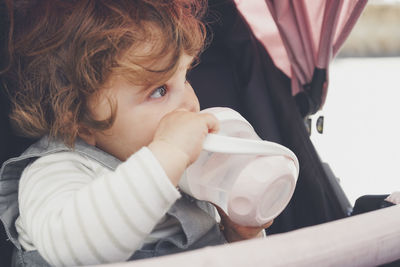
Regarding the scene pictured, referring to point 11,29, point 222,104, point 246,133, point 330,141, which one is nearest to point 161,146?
point 246,133

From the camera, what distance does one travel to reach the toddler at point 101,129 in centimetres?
57

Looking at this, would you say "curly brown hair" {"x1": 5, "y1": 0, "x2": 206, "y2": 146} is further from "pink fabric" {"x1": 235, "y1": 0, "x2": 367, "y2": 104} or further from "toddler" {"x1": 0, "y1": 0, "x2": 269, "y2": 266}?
"pink fabric" {"x1": 235, "y1": 0, "x2": 367, "y2": 104}

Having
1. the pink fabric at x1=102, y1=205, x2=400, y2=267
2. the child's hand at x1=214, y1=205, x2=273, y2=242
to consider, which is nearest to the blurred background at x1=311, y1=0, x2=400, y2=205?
the child's hand at x1=214, y1=205, x2=273, y2=242

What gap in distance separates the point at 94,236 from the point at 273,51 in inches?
31.1

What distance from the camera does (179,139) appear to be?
62 cm

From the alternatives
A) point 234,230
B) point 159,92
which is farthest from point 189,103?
point 234,230

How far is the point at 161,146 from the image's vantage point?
605 mm

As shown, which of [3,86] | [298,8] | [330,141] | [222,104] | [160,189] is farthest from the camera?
[330,141]

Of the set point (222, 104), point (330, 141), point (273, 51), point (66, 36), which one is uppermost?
point (66, 36)

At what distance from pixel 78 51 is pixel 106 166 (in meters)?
0.19

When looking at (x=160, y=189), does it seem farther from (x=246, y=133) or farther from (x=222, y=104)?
(x=222, y=104)

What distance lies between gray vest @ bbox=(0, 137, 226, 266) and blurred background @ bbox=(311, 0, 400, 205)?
3.83 ft

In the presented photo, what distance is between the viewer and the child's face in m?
0.69

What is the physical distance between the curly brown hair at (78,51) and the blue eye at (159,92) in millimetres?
31
